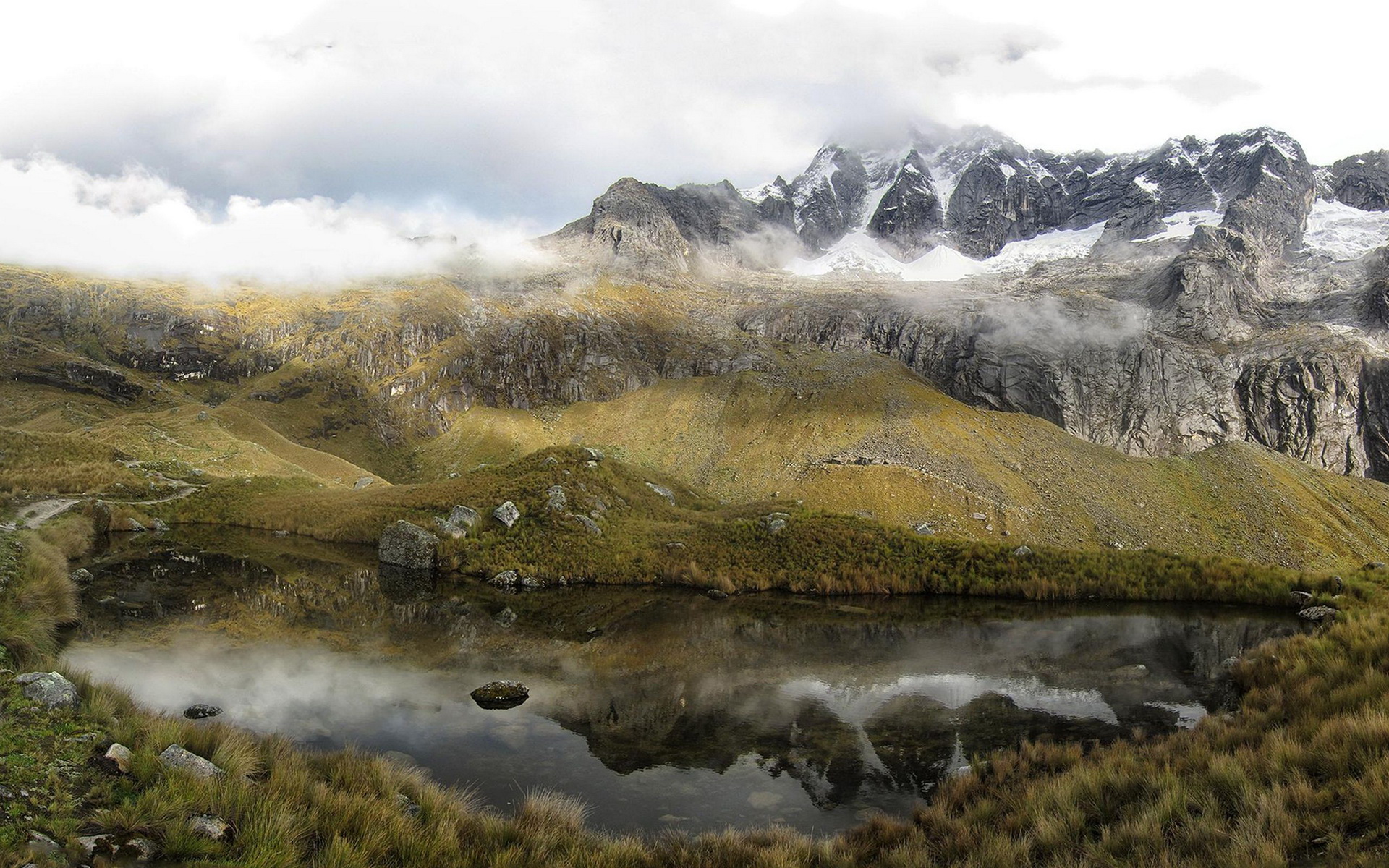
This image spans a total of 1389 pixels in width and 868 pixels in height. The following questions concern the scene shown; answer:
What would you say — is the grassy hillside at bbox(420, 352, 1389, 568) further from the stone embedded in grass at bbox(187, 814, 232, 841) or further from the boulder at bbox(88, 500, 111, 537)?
the stone embedded in grass at bbox(187, 814, 232, 841)

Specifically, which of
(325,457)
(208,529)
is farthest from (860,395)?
(208,529)

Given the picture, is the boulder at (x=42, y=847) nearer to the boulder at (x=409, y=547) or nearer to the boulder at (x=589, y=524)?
the boulder at (x=409, y=547)

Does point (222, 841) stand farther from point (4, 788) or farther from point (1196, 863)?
point (1196, 863)

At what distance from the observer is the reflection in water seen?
12.3 meters

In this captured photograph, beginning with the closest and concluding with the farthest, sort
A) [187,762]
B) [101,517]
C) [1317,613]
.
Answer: [187,762], [1317,613], [101,517]

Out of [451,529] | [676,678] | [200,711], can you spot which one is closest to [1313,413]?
[451,529]

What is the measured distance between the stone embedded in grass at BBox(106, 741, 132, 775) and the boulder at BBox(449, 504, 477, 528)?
25779mm

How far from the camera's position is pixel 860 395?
108 metres

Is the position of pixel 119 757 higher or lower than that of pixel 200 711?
higher

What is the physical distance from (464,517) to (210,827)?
28193 mm

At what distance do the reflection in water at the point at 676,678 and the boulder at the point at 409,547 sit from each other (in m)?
4.71

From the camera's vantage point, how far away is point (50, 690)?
10.3 m

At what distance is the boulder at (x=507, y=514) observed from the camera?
33969mm

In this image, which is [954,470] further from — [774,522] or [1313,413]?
[1313,413]
